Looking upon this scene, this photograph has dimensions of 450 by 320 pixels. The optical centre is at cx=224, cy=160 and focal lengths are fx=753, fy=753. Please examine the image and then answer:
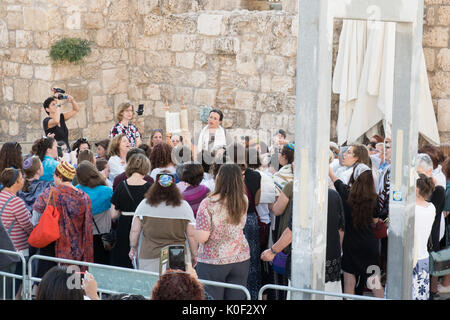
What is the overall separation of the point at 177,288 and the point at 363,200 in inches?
112

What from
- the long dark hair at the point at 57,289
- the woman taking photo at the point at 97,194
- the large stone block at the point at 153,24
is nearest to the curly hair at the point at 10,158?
the woman taking photo at the point at 97,194

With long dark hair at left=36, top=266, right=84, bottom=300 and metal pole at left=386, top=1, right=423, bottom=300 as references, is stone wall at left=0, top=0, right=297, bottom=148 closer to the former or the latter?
metal pole at left=386, top=1, right=423, bottom=300

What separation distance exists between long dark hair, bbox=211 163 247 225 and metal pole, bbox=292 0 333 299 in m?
1.15

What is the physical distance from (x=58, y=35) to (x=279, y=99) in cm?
351

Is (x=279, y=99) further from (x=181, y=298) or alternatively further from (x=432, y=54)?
(x=181, y=298)

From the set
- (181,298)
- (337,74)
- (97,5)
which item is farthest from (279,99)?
(181,298)

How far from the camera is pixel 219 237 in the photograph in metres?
5.68

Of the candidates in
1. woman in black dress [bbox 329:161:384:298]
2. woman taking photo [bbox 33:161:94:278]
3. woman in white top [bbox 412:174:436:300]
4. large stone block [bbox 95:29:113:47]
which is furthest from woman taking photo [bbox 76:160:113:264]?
large stone block [bbox 95:29:113:47]

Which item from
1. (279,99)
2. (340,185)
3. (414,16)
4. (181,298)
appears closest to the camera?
(181,298)

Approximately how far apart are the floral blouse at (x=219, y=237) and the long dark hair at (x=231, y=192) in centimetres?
5

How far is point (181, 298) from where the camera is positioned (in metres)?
3.63

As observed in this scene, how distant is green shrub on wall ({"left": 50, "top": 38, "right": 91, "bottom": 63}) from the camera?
1145 cm

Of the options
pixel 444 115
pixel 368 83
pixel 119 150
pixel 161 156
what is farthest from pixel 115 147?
pixel 444 115

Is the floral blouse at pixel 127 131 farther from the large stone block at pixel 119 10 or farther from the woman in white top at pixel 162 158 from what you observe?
the large stone block at pixel 119 10
